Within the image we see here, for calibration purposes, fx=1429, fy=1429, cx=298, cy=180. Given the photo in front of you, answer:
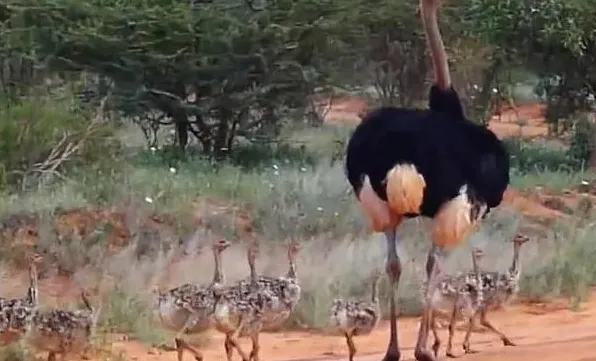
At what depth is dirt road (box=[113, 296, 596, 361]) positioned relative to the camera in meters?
9.09

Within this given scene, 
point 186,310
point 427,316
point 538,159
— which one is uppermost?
point 427,316

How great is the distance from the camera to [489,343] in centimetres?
986

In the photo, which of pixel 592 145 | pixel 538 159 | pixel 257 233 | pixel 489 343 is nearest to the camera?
pixel 489 343

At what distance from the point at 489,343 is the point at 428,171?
9.47 feet

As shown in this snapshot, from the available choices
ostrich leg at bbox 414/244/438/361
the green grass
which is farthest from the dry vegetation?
ostrich leg at bbox 414/244/438/361

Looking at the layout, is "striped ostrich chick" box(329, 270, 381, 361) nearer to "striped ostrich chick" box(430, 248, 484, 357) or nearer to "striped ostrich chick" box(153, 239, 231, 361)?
"striped ostrich chick" box(430, 248, 484, 357)

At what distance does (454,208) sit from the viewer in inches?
289

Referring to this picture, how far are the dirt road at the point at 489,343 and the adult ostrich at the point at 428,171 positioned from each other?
143 centimetres

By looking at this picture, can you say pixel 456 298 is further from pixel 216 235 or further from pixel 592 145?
pixel 592 145

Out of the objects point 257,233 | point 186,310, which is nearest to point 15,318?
point 186,310

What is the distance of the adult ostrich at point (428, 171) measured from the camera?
7320 mm

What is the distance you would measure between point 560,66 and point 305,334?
11.6 m

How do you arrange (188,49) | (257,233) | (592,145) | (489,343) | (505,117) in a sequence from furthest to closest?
(505,117) → (592,145) → (188,49) → (257,233) → (489,343)

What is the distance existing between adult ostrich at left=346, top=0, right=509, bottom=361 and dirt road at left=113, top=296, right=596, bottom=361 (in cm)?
143
